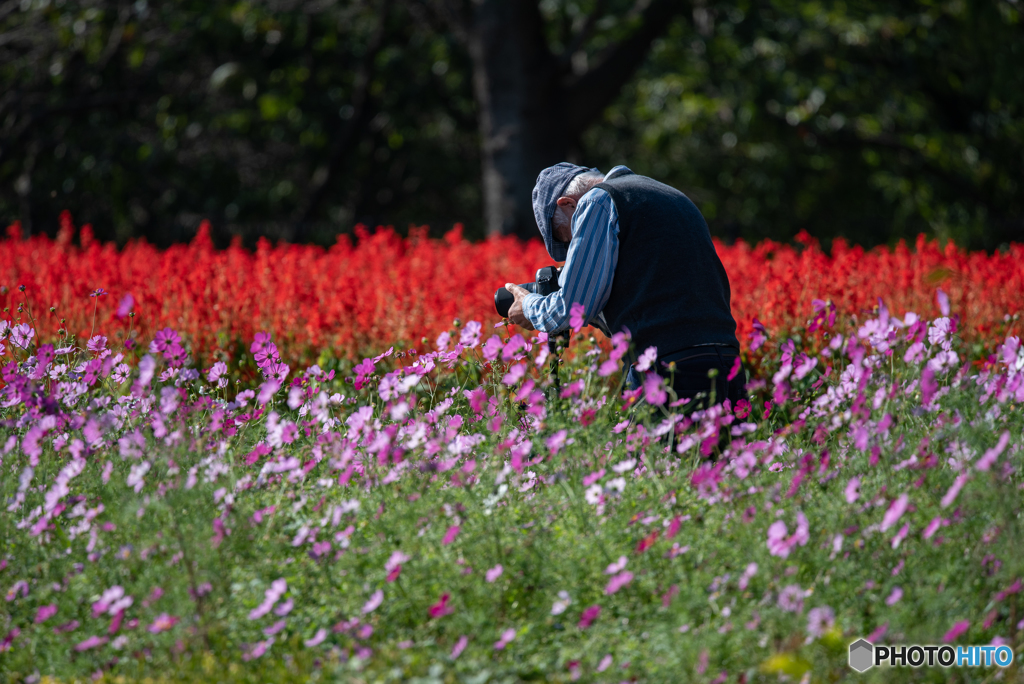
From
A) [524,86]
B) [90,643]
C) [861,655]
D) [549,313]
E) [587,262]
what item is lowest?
[861,655]

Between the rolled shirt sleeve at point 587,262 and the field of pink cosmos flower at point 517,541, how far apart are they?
240mm

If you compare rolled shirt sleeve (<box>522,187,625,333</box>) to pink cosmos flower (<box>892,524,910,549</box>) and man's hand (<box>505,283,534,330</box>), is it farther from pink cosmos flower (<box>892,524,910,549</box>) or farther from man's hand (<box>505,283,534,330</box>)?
pink cosmos flower (<box>892,524,910,549</box>)

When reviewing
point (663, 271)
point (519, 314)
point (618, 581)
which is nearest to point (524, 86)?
point (519, 314)

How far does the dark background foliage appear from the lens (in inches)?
404

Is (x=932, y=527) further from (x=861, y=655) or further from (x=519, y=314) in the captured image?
(x=519, y=314)

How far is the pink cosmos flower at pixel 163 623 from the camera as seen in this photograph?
221 cm

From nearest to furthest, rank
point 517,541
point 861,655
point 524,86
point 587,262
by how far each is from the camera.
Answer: point 861,655 → point 517,541 → point 587,262 → point 524,86

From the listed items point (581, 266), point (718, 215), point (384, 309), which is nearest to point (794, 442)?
point (581, 266)

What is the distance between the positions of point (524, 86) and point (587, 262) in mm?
7194

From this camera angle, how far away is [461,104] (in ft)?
43.8

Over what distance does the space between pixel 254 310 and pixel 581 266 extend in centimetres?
248

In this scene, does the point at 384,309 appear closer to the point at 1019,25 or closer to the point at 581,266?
the point at 581,266

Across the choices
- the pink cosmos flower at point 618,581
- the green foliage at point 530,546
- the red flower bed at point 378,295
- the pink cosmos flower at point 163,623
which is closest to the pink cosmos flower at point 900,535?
the green foliage at point 530,546

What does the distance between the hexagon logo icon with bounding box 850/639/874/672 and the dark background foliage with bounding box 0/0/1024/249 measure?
25.9 feet
